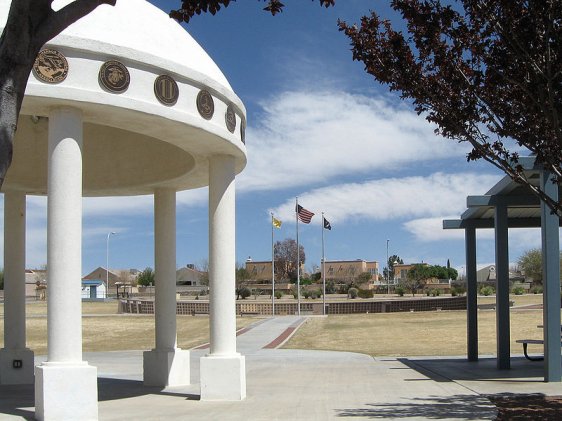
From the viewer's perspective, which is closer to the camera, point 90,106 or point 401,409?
point 90,106

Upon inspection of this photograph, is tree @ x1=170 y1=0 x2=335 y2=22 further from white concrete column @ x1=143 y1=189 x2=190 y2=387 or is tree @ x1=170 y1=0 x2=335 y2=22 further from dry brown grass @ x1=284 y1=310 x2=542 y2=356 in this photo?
dry brown grass @ x1=284 y1=310 x2=542 y2=356

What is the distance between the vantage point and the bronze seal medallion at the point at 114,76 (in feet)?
33.5

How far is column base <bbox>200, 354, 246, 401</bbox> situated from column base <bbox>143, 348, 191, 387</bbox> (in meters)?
2.26

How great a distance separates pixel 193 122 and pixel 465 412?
6.03 m

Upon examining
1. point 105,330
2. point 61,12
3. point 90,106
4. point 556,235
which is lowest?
point 105,330

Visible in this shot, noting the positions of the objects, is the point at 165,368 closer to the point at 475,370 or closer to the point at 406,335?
the point at 475,370

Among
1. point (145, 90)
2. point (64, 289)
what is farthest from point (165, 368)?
point (145, 90)

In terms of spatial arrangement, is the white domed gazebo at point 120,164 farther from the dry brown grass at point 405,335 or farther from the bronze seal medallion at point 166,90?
the dry brown grass at point 405,335

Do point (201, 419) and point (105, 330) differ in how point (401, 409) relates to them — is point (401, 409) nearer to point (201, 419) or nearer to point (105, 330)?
point (201, 419)

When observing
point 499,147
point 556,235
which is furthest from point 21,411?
point 556,235

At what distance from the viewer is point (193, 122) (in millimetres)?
11289

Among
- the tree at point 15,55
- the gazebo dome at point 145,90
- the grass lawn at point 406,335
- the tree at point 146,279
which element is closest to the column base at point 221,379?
the gazebo dome at point 145,90

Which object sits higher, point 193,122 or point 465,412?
point 193,122

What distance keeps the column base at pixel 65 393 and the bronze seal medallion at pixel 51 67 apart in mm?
3868
